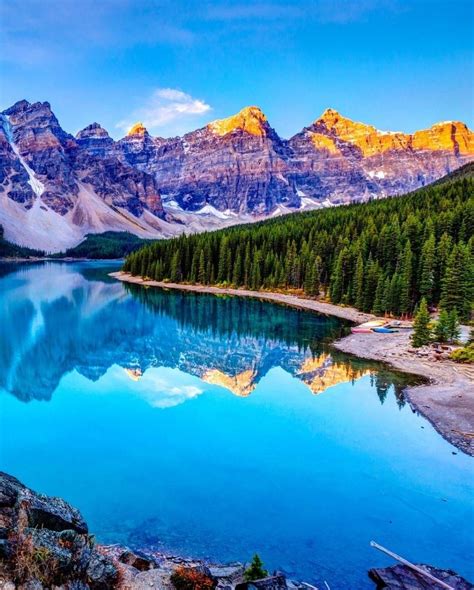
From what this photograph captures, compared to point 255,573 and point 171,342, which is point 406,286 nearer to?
point 171,342

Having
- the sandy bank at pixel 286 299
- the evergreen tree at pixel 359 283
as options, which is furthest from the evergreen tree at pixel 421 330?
the evergreen tree at pixel 359 283

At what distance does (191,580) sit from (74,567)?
3.05 m

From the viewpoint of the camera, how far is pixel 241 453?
24.6 m

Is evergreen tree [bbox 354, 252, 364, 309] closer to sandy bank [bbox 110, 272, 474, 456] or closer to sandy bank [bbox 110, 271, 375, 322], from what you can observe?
sandy bank [bbox 110, 271, 375, 322]

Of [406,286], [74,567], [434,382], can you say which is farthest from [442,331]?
[74,567]

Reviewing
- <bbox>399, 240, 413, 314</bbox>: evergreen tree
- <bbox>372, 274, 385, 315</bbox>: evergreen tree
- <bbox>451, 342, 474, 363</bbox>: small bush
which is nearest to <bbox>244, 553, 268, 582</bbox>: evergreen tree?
<bbox>451, 342, 474, 363</bbox>: small bush

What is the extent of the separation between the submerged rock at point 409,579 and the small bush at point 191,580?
530cm

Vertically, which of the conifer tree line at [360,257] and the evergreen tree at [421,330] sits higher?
the conifer tree line at [360,257]

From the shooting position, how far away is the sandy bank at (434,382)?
2633 cm

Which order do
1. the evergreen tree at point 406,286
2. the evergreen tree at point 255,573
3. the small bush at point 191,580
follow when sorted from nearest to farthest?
the small bush at point 191,580
the evergreen tree at point 255,573
the evergreen tree at point 406,286

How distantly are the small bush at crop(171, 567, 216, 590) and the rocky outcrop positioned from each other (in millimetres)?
1609

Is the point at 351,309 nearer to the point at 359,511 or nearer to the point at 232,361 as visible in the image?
the point at 232,361

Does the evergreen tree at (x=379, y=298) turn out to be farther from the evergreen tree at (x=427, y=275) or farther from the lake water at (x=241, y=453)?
the lake water at (x=241, y=453)

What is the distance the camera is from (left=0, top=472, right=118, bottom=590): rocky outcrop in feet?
30.9
